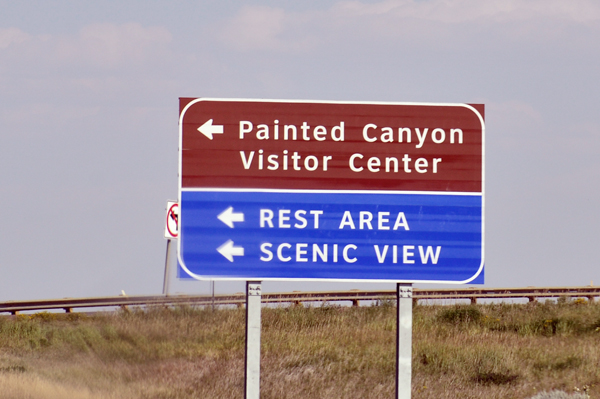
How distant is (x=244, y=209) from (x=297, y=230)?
594mm

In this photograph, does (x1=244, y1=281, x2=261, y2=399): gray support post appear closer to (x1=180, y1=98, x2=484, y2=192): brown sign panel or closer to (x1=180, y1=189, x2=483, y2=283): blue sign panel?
(x1=180, y1=189, x2=483, y2=283): blue sign panel

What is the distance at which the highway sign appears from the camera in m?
7.42

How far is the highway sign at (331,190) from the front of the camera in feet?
24.3

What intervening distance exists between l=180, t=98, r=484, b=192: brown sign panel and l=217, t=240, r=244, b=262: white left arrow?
63 cm

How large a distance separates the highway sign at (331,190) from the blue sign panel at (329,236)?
0.01 m

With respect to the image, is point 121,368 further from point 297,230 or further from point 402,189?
point 402,189

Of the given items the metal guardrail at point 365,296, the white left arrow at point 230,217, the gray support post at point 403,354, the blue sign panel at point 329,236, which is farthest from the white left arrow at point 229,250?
the metal guardrail at point 365,296

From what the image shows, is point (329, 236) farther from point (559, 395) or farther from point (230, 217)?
point (559, 395)

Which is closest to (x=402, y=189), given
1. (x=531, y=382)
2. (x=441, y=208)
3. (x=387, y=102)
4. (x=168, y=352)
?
(x=441, y=208)

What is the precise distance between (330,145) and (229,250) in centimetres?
154

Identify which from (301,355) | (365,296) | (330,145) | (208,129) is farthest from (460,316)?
(208,129)

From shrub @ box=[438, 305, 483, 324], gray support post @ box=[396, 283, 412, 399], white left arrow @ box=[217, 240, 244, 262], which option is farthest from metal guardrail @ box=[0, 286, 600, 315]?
gray support post @ box=[396, 283, 412, 399]

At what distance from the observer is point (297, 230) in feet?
24.5

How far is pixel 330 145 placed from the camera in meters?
7.62
